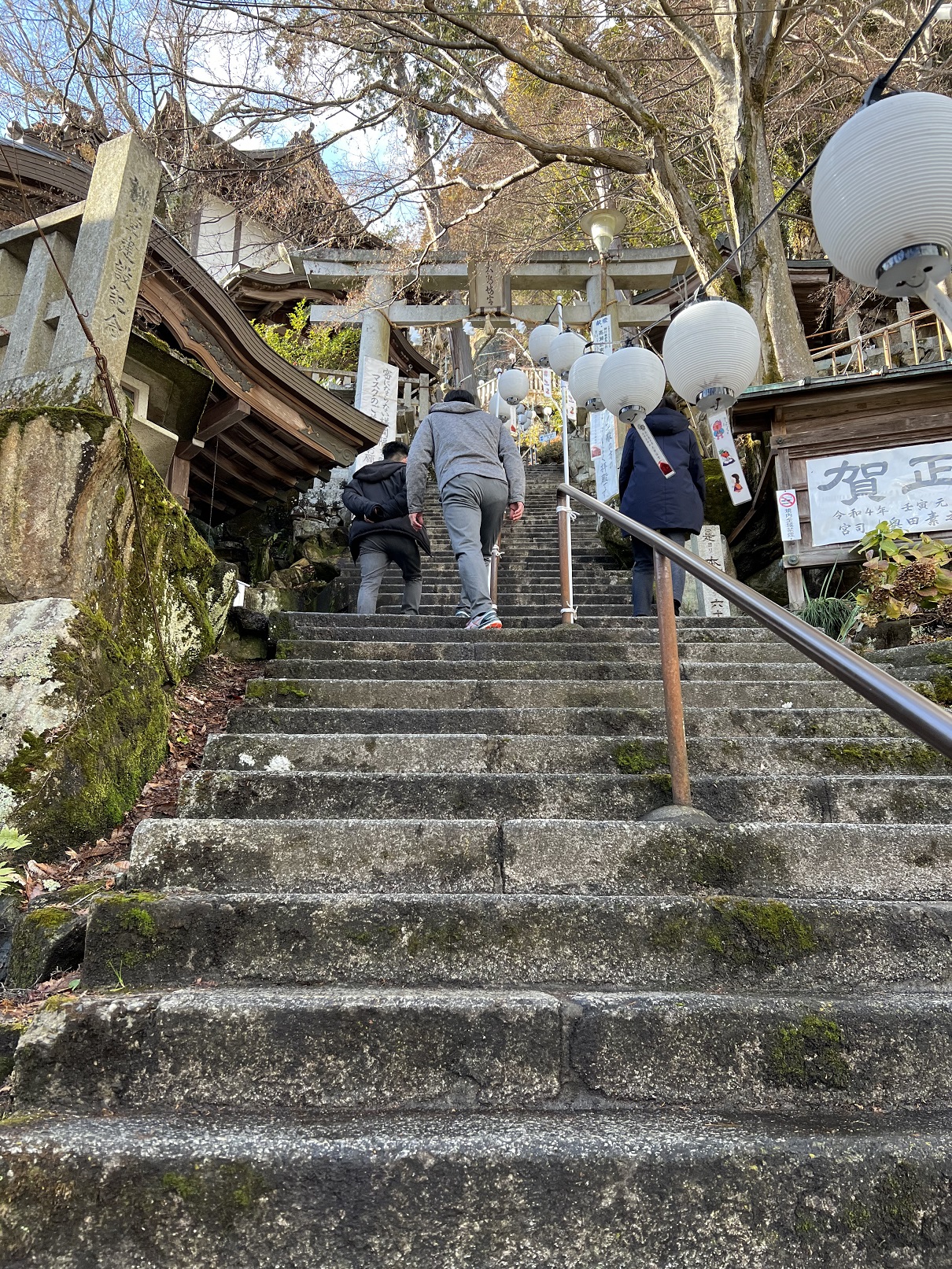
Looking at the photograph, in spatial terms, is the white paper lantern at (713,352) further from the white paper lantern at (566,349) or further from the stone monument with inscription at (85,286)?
the white paper lantern at (566,349)

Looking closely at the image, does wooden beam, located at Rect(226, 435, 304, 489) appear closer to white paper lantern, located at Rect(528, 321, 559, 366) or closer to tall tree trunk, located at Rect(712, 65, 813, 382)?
white paper lantern, located at Rect(528, 321, 559, 366)

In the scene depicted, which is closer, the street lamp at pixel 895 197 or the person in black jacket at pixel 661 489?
the street lamp at pixel 895 197

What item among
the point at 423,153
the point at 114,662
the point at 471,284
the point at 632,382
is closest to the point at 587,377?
the point at 632,382

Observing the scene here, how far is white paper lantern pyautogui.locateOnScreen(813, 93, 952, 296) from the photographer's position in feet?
7.72

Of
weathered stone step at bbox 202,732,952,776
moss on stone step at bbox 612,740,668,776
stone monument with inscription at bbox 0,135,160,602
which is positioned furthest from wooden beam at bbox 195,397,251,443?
moss on stone step at bbox 612,740,668,776

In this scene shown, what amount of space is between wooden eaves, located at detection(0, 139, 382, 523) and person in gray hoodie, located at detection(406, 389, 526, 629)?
133 inches

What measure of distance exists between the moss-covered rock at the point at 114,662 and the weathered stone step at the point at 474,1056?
1008mm

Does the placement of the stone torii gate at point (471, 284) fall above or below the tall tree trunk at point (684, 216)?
above

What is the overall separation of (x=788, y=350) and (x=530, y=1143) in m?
9.30

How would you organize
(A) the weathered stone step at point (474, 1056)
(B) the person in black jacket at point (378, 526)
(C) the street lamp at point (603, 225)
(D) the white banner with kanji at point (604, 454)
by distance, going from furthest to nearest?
(D) the white banner with kanji at point (604, 454) < (C) the street lamp at point (603, 225) < (B) the person in black jacket at point (378, 526) < (A) the weathered stone step at point (474, 1056)

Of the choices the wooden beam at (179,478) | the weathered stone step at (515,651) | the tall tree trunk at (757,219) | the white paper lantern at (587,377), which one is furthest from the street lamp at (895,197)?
the wooden beam at (179,478)

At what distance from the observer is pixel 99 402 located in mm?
3324

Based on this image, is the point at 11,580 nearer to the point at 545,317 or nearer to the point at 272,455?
the point at 272,455

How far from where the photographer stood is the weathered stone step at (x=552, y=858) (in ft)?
7.59
